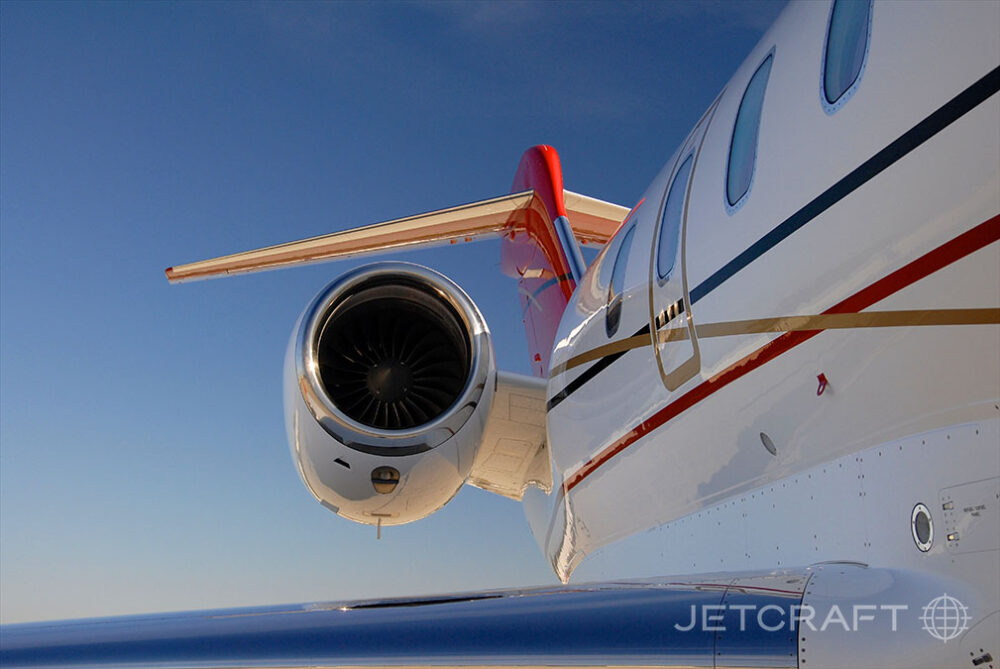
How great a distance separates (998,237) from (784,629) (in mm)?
1319

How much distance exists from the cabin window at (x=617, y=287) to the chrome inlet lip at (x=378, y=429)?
1.40 metres

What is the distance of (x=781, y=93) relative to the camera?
4.31 meters

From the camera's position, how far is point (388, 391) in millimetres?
7574

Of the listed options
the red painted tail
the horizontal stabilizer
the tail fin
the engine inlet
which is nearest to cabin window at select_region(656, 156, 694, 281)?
the engine inlet

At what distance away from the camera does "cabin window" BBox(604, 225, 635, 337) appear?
235 inches

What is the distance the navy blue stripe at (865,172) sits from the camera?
9.88 ft

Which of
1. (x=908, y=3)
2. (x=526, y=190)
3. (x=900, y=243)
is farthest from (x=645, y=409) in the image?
(x=526, y=190)

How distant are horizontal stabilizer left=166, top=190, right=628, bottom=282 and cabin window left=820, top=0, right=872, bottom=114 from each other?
212 inches

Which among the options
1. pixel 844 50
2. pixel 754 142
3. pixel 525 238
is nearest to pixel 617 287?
pixel 754 142

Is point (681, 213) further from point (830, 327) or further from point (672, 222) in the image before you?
point (830, 327)

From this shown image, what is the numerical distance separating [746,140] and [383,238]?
486cm

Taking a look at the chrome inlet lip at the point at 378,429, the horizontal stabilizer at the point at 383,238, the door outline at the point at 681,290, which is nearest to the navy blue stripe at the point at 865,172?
the door outline at the point at 681,290

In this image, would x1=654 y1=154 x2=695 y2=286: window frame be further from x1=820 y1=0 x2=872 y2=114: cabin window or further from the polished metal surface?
the polished metal surface

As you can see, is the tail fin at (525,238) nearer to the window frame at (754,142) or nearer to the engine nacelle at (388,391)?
the engine nacelle at (388,391)
